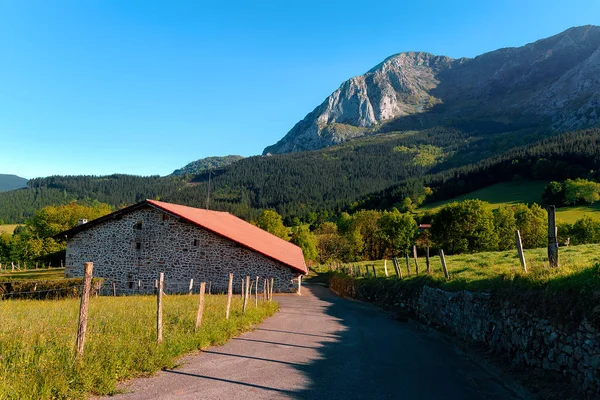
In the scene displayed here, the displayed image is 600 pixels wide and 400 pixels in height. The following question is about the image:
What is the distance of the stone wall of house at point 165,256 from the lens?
26844 mm

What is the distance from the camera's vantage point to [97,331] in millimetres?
8148

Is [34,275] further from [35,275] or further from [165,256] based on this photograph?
[165,256]

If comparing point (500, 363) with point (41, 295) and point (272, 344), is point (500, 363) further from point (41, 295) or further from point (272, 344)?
point (41, 295)

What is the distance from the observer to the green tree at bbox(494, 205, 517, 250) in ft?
193

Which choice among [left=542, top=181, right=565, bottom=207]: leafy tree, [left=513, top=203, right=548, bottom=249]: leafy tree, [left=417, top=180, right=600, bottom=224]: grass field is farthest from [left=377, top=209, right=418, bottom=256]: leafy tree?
[left=542, top=181, right=565, bottom=207]: leafy tree

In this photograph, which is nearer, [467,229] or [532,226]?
[467,229]

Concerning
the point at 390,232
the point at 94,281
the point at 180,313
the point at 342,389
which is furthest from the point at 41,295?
the point at 390,232

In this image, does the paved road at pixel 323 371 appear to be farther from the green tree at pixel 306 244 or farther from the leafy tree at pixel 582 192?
the leafy tree at pixel 582 192

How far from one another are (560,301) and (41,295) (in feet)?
74.6

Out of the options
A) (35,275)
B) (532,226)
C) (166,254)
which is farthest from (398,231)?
(35,275)

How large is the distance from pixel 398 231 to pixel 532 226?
21.2 meters

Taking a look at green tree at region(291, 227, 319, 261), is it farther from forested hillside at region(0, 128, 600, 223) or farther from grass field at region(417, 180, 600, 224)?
forested hillside at region(0, 128, 600, 223)

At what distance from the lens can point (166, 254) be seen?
2745cm

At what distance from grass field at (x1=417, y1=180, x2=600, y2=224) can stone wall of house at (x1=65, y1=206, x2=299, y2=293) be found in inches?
2435
